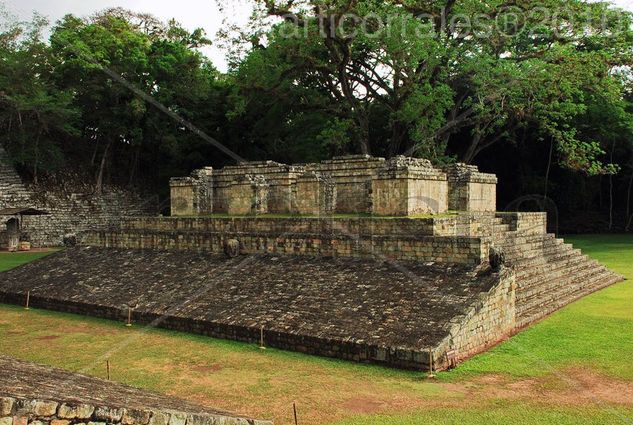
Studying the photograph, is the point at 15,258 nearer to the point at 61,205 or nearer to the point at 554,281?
the point at 61,205

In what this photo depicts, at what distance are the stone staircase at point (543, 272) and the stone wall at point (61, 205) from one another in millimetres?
21699

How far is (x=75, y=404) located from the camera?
3201 millimetres

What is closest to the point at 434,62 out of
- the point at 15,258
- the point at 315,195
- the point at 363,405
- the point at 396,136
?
the point at 396,136

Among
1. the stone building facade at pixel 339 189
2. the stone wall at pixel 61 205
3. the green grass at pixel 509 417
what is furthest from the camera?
the stone wall at pixel 61 205

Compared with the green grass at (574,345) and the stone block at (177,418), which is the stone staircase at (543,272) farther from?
the stone block at (177,418)

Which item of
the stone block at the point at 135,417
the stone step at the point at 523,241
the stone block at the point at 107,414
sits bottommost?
the stone block at the point at 135,417

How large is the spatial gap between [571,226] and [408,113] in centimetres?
1580

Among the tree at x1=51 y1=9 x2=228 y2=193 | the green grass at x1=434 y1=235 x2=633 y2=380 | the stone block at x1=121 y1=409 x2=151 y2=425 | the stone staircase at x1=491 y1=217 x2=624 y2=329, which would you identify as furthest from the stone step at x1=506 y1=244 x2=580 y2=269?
the tree at x1=51 y1=9 x2=228 y2=193

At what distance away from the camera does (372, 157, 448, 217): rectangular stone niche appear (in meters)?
12.6

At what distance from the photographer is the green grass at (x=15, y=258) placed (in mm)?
19500

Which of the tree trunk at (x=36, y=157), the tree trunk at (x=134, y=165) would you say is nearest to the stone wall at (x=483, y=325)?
the tree trunk at (x=36, y=157)

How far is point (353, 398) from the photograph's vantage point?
6.98 metres

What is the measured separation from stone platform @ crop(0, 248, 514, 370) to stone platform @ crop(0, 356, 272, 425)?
14.7ft

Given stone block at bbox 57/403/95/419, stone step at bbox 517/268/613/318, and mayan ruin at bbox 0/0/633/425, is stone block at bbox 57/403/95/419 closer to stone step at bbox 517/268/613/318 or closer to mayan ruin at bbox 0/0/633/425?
mayan ruin at bbox 0/0/633/425
